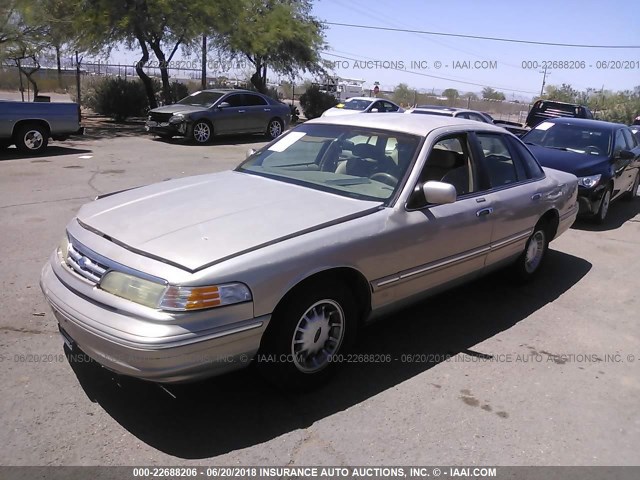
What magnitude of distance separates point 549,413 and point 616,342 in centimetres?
155

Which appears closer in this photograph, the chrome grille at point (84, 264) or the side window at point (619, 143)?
the chrome grille at point (84, 264)

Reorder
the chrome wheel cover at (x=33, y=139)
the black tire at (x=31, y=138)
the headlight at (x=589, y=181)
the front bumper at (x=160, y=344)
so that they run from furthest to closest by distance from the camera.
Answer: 1. the chrome wheel cover at (x=33, y=139)
2. the black tire at (x=31, y=138)
3. the headlight at (x=589, y=181)
4. the front bumper at (x=160, y=344)

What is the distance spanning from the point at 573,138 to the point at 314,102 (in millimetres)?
22935

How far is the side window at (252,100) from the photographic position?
17.9m

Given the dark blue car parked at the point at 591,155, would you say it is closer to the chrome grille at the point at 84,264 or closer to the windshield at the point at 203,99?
the chrome grille at the point at 84,264

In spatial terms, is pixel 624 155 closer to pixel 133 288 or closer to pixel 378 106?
pixel 133 288

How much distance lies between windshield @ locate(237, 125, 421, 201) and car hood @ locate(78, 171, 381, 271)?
0.18m

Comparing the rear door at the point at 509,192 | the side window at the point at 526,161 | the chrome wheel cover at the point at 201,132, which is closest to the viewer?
the rear door at the point at 509,192

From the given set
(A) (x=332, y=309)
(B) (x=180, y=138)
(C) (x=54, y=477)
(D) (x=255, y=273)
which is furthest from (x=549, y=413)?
(B) (x=180, y=138)

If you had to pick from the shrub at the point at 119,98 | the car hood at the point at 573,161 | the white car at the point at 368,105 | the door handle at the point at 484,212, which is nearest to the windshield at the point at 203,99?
the shrub at the point at 119,98

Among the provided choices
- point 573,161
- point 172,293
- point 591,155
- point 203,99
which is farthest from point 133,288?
point 203,99

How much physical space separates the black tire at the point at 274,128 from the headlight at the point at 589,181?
12215 millimetres

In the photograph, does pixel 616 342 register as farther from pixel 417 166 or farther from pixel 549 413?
pixel 417 166

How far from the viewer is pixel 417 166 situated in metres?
4.00
